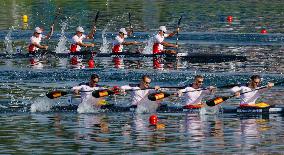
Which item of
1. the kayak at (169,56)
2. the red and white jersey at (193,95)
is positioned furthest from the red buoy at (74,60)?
the red and white jersey at (193,95)

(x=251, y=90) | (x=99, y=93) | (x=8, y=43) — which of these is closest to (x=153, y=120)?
(x=99, y=93)

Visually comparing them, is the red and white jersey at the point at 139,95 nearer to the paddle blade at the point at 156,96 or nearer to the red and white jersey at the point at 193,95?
the paddle blade at the point at 156,96

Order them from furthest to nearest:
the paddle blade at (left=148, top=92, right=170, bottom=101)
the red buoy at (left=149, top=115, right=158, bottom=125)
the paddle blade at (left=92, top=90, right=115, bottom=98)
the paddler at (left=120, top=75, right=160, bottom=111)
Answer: the paddler at (left=120, top=75, right=160, bottom=111), the paddle blade at (left=92, top=90, right=115, bottom=98), the paddle blade at (left=148, top=92, right=170, bottom=101), the red buoy at (left=149, top=115, right=158, bottom=125)

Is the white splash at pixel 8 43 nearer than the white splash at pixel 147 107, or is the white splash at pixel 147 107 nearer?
the white splash at pixel 147 107

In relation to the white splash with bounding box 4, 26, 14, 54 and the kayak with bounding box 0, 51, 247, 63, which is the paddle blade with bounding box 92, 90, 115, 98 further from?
the white splash with bounding box 4, 26, 14, 54

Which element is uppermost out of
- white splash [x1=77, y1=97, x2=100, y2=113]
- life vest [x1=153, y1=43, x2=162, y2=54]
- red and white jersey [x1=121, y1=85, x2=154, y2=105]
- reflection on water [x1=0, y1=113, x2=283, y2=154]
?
life vest [x1=153, y1=43, x2=162, y2=54]

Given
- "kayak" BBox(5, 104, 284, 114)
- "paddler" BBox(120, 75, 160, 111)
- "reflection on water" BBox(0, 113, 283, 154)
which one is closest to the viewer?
"reflection on water" BBox(0, 113, 283, 154)

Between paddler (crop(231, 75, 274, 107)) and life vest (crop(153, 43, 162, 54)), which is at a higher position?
life vest (crop(153, 43, 162, 54))

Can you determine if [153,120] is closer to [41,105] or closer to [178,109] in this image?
[178,109]

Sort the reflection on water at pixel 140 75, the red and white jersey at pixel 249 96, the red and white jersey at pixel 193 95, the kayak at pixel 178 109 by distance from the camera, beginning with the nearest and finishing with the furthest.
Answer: the reflection on water at pixel 140 75 → the kayak at pixel 178 109 → the red and white jersey at pixel 249 96 → the red and white jersey at pixel 193 95

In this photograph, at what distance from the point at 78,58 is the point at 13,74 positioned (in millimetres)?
9582

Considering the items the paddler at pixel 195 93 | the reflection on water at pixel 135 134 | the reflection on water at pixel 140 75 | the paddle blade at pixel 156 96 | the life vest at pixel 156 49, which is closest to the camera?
the reflection on water at pixel 135 134

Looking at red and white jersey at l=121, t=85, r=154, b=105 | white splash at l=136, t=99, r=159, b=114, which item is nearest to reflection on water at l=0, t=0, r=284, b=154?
red and white jersey at l=121, t=85, r=154, b=105

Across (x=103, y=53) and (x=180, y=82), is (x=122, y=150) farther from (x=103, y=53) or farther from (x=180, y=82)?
(x=103, y=53)
